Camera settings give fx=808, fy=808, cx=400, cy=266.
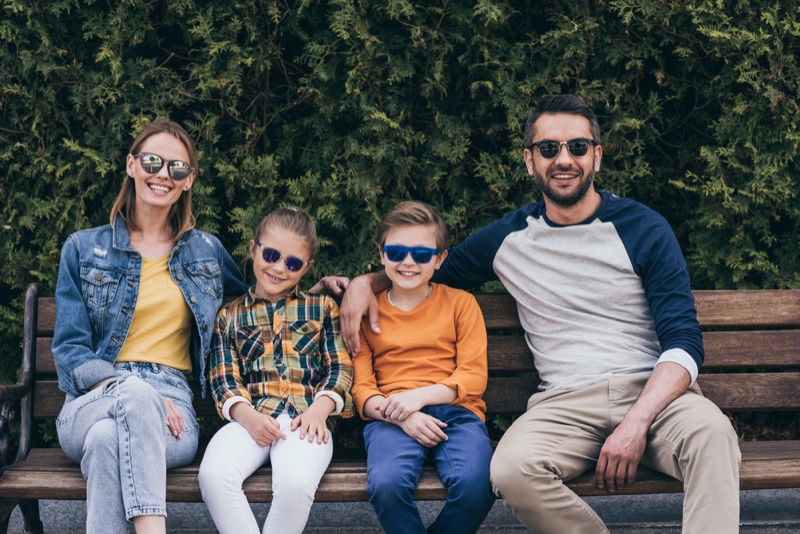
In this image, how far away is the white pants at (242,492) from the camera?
288 cm

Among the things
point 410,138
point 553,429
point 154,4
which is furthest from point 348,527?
point 154,4

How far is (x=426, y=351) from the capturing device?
3.34 m

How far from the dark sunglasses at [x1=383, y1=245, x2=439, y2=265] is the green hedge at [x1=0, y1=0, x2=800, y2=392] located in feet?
2.14

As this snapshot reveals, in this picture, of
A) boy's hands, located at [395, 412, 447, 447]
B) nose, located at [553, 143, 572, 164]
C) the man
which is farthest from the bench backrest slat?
nose, located at [553, 143, 572, 164]

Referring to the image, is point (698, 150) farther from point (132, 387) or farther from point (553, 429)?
point (132, 387)

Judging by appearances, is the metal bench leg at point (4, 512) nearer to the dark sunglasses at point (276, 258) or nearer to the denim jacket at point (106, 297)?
the denim jacket at point (106, 297)

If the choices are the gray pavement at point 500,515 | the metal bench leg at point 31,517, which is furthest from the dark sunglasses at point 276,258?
the metal bench leg at point 31,517

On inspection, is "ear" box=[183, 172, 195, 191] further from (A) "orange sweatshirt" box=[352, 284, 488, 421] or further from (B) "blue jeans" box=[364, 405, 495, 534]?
(B) "blue jeans" box=[364, 405, 495, 534]

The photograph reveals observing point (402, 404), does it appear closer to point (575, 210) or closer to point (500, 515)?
point (575, 210)

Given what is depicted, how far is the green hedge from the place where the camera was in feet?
12.6

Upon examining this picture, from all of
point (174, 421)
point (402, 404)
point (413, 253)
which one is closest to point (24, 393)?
point (174, 421)

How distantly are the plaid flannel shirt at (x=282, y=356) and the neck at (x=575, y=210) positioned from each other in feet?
3.35

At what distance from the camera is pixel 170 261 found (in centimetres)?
343

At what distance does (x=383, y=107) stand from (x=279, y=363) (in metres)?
1.37
